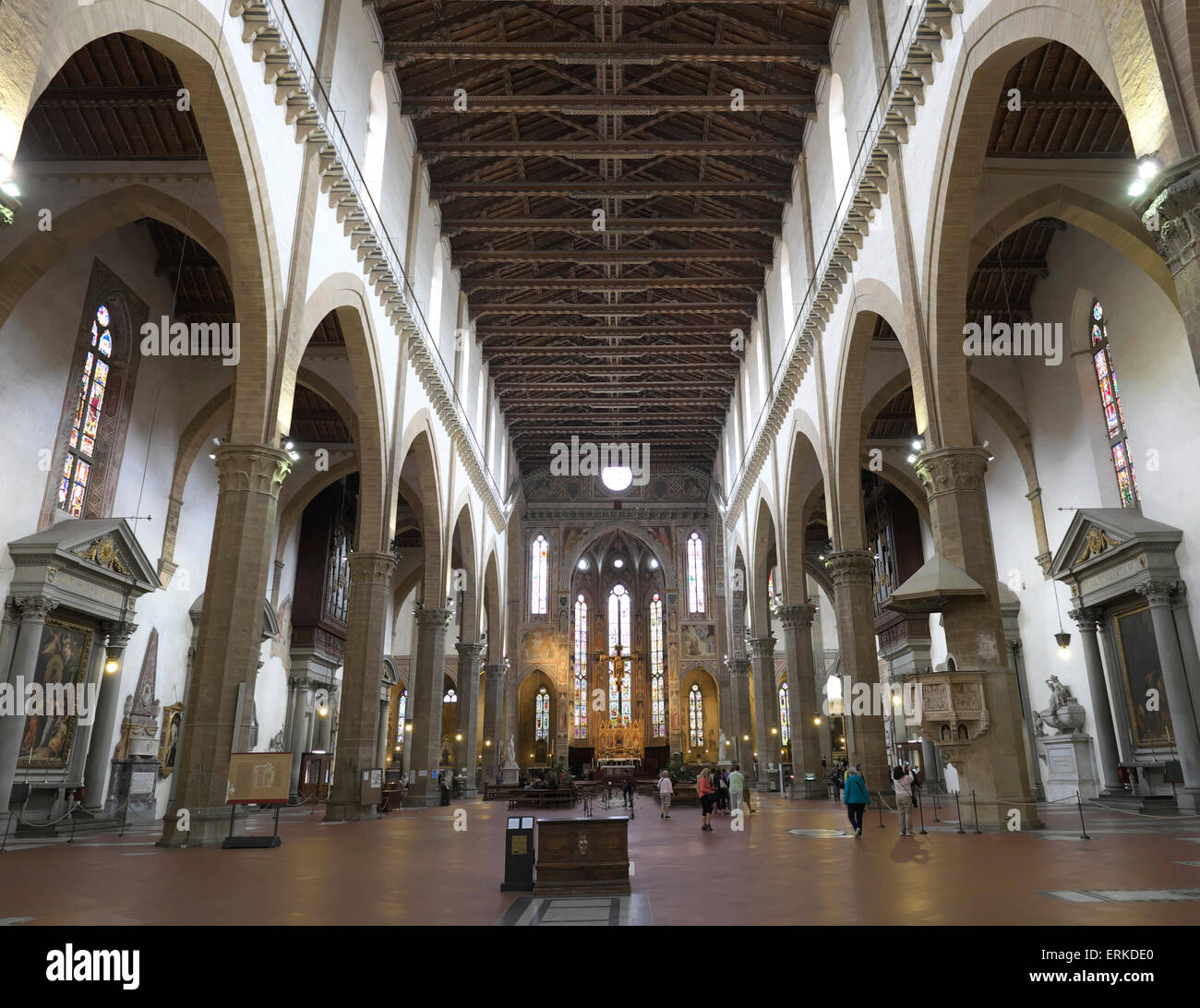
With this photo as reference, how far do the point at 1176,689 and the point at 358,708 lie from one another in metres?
15.5

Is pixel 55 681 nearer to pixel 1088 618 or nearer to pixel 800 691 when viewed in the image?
pixel 800 691

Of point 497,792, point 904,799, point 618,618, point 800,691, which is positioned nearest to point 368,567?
point 904,799

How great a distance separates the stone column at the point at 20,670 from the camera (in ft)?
46.3

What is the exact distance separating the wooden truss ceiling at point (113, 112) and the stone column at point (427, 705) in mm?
12946

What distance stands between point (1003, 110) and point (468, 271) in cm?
1692

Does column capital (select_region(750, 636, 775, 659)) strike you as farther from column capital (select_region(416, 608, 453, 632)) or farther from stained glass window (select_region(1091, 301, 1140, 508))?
stained glass window (select_region(1091, 301, 1140, 508))

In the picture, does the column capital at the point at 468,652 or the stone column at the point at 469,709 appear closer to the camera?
the stone column at the point at 469,709

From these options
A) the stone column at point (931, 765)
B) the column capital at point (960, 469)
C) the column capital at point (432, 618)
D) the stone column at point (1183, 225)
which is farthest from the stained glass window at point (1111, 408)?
the column capital at point (432, 618)

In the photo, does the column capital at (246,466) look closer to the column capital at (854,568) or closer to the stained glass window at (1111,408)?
the column capital at (854,568)

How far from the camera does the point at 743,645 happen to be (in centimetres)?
3719

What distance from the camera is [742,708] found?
36875mm

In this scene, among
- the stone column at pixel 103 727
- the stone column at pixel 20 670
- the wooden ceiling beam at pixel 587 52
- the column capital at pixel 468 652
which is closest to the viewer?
the stone column at pixel 20 670

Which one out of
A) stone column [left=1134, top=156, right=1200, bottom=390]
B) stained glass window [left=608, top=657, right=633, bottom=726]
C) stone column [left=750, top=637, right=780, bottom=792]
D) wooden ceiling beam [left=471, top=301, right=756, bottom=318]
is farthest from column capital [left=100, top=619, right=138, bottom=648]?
stained glass window [left=608, top=657, right=633, bottom=726]
